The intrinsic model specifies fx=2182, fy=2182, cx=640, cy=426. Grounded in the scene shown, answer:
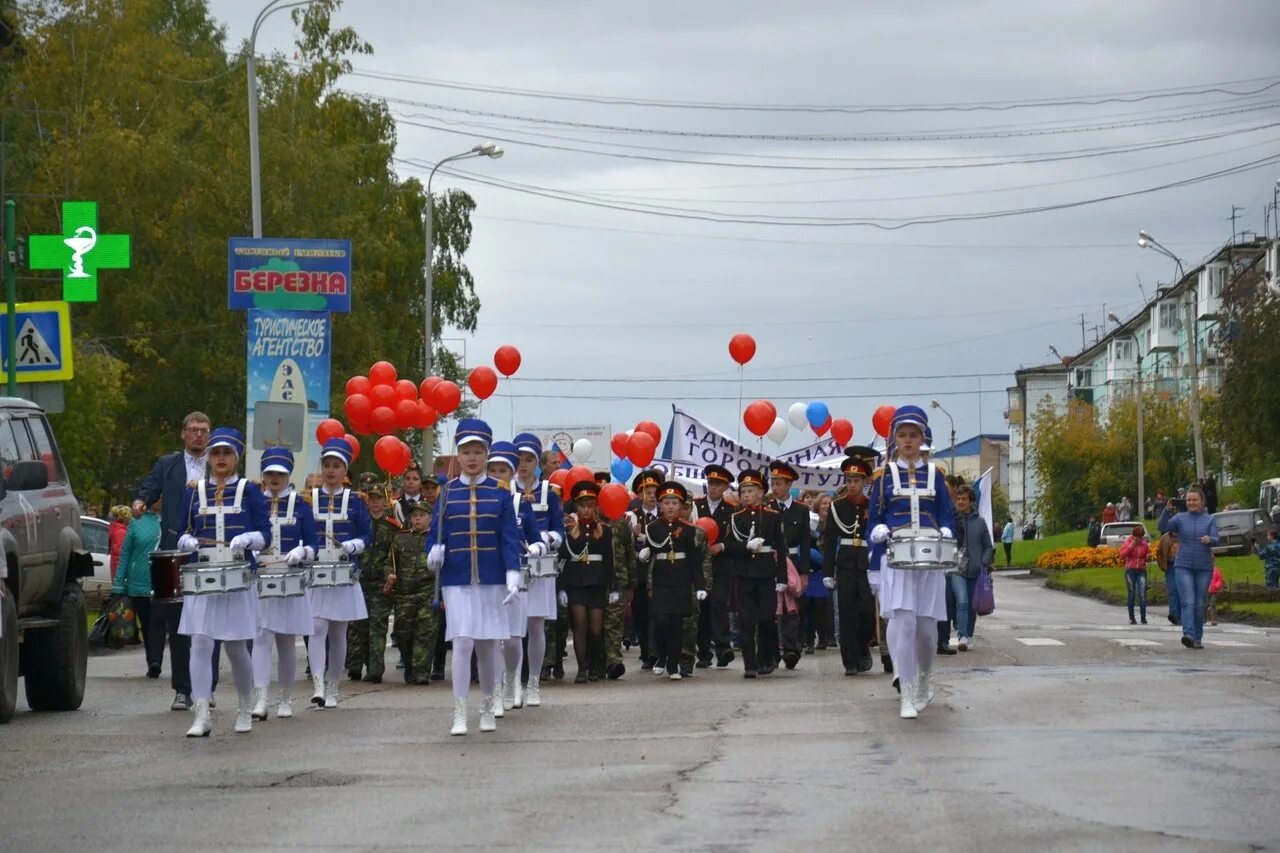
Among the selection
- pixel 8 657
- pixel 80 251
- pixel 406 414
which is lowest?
pixel 8 657

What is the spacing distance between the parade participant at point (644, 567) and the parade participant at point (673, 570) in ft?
3.93

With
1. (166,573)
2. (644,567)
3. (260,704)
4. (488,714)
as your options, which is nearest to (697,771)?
(488,714)

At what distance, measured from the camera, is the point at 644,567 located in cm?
2277

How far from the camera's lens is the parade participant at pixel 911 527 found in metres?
15.2

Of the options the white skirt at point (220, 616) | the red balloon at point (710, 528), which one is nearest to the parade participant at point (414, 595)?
the red balloon at point (710, 528)

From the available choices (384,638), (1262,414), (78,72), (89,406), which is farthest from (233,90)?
(384,638)

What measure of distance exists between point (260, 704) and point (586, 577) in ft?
15.1

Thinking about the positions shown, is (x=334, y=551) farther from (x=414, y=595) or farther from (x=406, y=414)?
(x=406, y=414)

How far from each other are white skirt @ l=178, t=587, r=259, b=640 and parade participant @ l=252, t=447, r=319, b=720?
1109 mm

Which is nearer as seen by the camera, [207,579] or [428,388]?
[207,579]

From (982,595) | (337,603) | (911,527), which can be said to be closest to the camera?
(911,527)

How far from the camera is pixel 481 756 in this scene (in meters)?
12.7

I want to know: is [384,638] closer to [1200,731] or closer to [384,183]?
[1200,731]

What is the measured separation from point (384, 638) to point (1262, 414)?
140 feet
